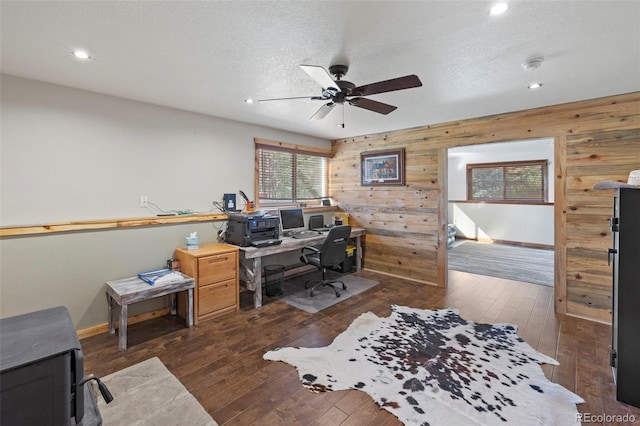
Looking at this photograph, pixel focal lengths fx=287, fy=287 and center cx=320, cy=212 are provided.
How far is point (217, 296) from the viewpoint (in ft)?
10.6

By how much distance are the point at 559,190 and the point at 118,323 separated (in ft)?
16.6

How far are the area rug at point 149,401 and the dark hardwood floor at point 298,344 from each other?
0.07 metres

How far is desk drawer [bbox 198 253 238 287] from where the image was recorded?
10.2 feet

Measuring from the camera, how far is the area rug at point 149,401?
5.81ft

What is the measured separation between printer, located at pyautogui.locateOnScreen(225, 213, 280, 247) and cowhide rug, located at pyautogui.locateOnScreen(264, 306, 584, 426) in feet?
4.91

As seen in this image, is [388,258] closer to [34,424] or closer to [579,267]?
[579,267]

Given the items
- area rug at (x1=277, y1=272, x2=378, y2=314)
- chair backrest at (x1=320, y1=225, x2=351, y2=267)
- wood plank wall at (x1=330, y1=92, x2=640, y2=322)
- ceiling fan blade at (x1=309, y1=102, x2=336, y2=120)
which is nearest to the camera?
ceiling fan blade at (x1=309, y1=102, x2=336, y2=120)

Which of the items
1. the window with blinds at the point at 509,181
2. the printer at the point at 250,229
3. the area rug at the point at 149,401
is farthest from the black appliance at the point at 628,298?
the window with blinds at the point at 509,181

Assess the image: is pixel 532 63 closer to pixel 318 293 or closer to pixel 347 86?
pixel 347 86

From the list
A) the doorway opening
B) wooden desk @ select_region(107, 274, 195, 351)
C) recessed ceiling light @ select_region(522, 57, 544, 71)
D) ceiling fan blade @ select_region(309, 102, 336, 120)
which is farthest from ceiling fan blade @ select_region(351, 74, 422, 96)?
the doorway opening

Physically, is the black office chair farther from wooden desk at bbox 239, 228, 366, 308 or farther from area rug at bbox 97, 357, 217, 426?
area rug at bbox 97, 357, 217, 426

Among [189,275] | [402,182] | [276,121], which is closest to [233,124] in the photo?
[276,121]

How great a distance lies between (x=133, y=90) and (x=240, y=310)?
2.60 m

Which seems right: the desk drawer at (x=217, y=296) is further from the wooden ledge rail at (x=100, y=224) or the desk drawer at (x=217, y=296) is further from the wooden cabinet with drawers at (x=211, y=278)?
the wooden ledge rail at (x=100, y=224)
